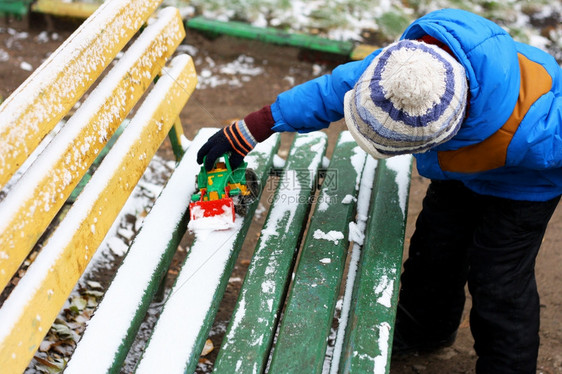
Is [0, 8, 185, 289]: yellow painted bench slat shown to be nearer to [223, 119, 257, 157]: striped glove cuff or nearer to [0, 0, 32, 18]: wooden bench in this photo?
[223, 119, 257, 157]: striped glove cuff

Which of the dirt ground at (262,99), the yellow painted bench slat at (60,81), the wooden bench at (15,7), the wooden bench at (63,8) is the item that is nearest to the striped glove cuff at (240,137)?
the yellow painted bench slat at (60,81)

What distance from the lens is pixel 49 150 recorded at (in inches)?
68.5

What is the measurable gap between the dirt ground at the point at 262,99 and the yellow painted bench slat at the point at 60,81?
1.29 m

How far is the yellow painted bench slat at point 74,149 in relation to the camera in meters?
1.53

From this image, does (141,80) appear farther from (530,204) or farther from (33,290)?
(530,204)

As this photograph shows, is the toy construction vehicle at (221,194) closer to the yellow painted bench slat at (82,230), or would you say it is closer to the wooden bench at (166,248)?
the wooden bench at (166,248)

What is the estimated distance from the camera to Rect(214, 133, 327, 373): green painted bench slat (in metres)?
1.72

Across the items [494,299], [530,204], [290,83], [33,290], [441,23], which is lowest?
[33,290]

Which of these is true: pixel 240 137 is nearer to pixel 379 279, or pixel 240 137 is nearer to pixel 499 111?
pixel 379 279

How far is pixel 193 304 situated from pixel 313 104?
29.7 inches

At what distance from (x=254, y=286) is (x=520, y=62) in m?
1.06

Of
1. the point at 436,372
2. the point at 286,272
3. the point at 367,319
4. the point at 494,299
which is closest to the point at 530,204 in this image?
the point at 494,299

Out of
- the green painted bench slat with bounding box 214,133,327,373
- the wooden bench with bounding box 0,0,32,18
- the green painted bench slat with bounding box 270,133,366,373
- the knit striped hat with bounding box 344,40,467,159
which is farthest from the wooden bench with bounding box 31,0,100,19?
the knit striped hat with bounding box 344,40,467,159

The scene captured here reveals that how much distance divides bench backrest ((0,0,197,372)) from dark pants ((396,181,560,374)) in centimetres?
112
